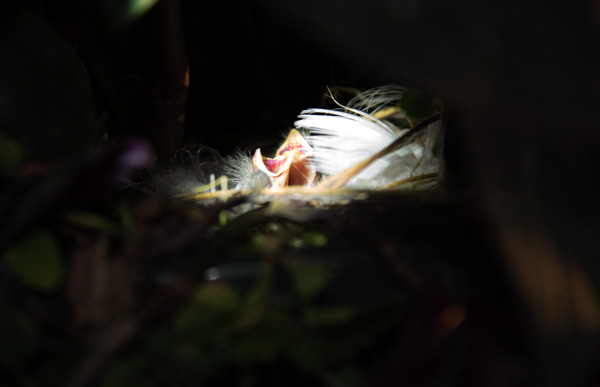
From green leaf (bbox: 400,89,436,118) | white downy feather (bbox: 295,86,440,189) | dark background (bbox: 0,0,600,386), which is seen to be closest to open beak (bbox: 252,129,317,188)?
white downy feather (bbox: 295,86,440,189)

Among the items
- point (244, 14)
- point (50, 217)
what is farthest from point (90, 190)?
point (244, 14)

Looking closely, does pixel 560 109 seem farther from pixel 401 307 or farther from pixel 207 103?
pixel 207 103

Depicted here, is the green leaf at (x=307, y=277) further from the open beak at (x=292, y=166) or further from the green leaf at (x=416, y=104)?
the open beak at (x=292, y=166)

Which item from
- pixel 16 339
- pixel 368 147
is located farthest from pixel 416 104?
pixel 16 339

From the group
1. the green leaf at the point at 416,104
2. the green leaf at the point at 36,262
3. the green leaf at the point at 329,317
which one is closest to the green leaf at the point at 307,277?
the green leaf at the point at 329,317

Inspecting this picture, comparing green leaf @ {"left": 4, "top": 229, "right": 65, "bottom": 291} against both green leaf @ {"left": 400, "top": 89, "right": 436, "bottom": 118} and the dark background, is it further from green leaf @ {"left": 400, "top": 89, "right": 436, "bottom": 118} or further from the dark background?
green leaf @ {"left": 400, "top": 89, "right": 436, "bottom": 118}
